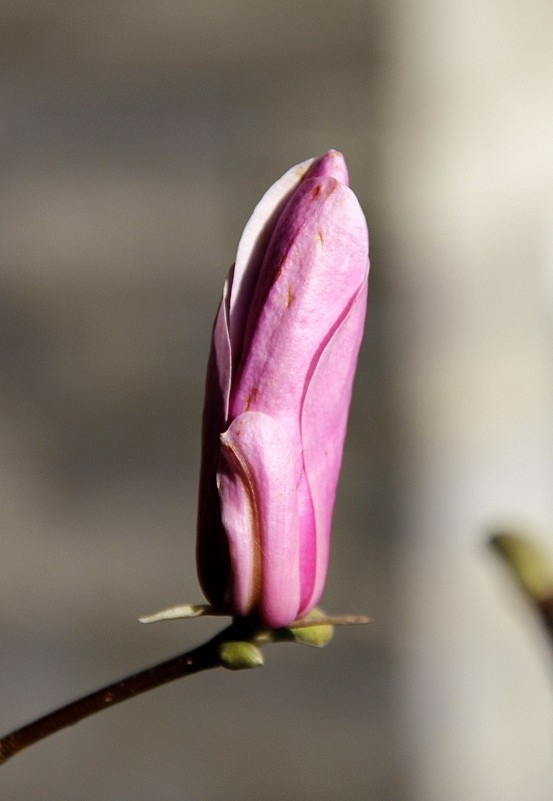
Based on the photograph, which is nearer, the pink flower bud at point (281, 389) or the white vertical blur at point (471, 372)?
the pink flower bud at point (281, 389)

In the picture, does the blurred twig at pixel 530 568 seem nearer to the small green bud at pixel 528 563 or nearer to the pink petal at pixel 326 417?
the small green bud at pixel 528 563

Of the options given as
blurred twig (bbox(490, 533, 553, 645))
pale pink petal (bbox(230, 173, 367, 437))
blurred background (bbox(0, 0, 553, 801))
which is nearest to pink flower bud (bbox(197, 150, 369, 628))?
pale pink petal (bbox(230, 173, 367, 437))

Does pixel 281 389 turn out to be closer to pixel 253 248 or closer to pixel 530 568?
pixel 253 248

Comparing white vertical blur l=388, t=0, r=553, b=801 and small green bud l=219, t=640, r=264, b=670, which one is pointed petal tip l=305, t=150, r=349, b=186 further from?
white vertical blur l=388, t=0, r=553, b=801

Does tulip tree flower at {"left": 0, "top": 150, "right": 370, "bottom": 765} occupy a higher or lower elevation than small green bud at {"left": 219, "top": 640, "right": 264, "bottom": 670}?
higher

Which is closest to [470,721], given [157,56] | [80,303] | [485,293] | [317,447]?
[485,293]

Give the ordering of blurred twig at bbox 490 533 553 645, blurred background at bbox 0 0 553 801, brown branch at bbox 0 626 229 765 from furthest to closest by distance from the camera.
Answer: blurred background at bbox 0 0 553 801 < blurred twig at bbox 490 533 553 645 < brown branch at bbox 0 626 229 765

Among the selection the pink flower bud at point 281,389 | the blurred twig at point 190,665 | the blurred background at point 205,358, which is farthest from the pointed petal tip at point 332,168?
the blurred background at point 205,358
